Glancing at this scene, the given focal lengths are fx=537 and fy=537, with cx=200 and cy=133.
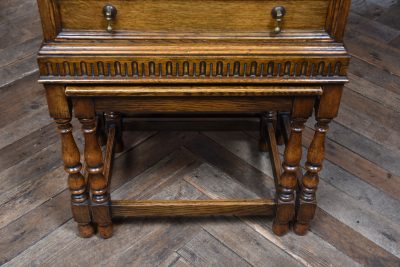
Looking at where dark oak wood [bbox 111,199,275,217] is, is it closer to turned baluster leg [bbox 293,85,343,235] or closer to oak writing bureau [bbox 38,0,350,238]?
turned baluster leg [bbox 293,85,343,235]

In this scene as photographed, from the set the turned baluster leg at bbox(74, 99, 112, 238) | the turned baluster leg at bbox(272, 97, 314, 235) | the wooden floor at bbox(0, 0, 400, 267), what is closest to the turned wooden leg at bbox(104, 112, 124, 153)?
the wooden floor at bbox(0, 0, 400, 267)

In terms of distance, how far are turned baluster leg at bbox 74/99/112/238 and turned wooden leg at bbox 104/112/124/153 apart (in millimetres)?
280

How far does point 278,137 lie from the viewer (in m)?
1.57

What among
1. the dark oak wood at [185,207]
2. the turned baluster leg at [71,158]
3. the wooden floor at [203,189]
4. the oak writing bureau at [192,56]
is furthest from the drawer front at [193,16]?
the wooden floor at [203,189]

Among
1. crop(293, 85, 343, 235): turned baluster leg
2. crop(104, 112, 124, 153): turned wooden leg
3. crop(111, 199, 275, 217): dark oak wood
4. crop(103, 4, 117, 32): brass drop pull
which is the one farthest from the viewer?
crop(104, 112, 124, 153): turned wooden leg

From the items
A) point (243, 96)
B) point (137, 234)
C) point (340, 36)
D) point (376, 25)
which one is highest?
point (340, 36)

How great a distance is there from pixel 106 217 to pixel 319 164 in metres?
0.51

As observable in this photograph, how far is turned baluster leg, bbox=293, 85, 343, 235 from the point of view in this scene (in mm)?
1055

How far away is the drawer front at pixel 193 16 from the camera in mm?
954

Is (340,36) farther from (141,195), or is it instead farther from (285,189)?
(141,195)

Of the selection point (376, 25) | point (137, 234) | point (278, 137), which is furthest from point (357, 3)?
point (137, 234)

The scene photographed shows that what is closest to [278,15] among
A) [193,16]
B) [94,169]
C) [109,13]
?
[193,16]

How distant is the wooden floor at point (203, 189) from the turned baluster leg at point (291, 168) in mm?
66

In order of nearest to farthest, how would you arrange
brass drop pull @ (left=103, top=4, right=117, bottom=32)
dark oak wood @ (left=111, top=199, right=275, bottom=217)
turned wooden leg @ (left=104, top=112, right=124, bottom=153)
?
brass drop pull @ (left=103, top=4, right=117, bottom=32), dark oak wood @ (left=111, top=199, right=275, bottom=217), turned wooden leg @ (left=104, top=112, right=124, bottom=153)
